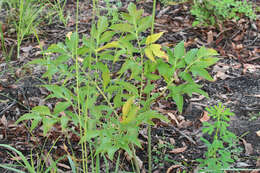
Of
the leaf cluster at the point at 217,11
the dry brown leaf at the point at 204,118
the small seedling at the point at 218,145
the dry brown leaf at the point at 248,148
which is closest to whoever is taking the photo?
the small seedling at the point at 218,145

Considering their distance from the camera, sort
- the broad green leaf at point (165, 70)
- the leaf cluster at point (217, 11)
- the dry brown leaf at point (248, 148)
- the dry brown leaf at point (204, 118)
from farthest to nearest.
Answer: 1. the leaf cluster at point (217, 11)
2. the dry brown leaf at point (204, 118)
3. the dry brown leaf at point (248, 148)
4. the broad green leaf at point (165, 70)

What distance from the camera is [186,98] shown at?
2453 millimetres

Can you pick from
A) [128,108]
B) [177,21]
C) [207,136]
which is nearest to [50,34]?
[177,21]

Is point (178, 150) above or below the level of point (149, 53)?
below

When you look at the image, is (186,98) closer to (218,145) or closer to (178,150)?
(178,150)

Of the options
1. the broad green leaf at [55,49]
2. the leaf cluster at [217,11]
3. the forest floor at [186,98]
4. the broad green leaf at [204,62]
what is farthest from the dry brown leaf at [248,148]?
the leaf cluster at [217,11]

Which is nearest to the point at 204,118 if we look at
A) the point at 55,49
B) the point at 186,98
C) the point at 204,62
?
the point at 186,98

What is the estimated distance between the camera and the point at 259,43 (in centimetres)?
307

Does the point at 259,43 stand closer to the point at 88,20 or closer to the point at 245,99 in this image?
the point at 245,99

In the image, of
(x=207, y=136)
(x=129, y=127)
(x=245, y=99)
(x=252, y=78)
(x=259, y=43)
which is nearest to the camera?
(x=129, y=127)

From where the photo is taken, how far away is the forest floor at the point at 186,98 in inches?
78.2

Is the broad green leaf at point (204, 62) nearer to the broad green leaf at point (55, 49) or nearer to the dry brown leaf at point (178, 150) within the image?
the broad green leaf at point (55, 49)

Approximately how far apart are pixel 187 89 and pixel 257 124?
102 centimetres

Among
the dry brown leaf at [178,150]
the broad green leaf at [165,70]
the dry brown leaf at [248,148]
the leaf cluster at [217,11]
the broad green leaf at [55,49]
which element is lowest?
the dry brown leaf at [178,150]
